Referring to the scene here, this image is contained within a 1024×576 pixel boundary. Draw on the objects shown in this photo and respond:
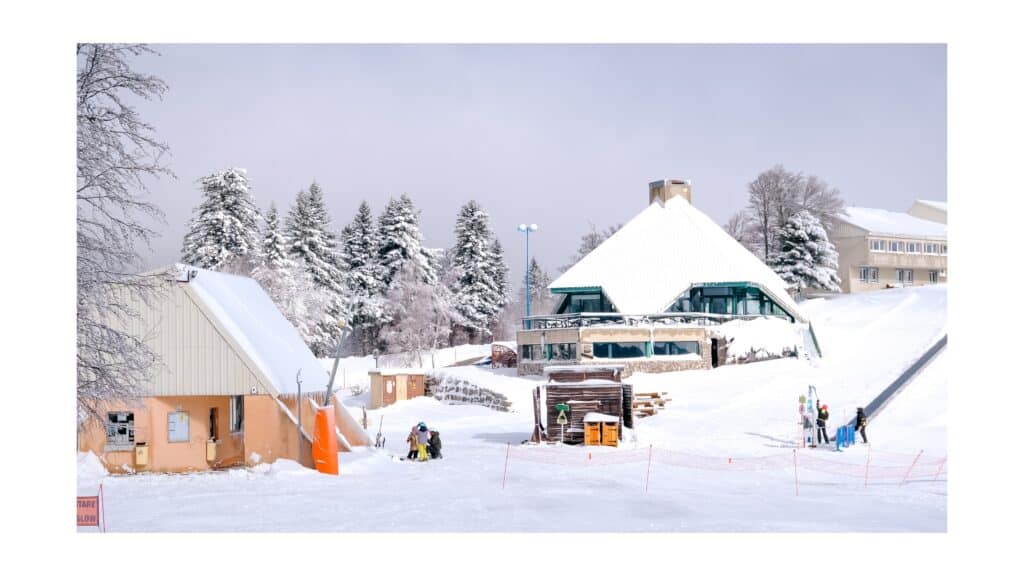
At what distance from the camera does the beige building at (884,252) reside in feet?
Result: 243

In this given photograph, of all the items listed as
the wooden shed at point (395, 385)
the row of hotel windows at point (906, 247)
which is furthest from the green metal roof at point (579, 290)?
the row of hotel windows at point (906, 247)

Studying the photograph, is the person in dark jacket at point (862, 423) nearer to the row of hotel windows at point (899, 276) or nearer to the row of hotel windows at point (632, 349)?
the row of hotel windows at point (632, 349)

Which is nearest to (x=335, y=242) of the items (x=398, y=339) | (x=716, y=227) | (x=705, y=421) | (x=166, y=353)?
(x=398, y=339)

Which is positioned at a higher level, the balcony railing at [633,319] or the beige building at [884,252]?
the beige building at [884,252]

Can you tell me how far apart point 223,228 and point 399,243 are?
14.2 metres

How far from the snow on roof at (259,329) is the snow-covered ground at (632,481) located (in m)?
1.98

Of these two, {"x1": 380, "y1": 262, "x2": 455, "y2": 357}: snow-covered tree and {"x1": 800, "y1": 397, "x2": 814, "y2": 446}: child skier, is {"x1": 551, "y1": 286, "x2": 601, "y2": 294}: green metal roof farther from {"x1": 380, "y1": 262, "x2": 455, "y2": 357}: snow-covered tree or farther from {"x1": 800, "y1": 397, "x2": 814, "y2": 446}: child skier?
{"x1": 800, "y1": 397, "x2": 814, "y2": 446}: child skier

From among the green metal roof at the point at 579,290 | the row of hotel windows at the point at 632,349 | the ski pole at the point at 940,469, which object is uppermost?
the green metal roof at the point at 579,290

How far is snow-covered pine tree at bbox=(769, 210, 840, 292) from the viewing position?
67.2m

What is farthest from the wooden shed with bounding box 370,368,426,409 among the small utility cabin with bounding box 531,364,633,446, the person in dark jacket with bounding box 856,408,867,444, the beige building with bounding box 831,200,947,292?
the beige building with bounding box 831,200,947,292

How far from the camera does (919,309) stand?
53.1m

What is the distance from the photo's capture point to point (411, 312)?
2699 inches
